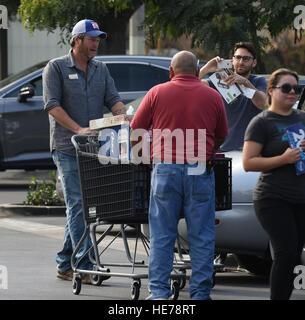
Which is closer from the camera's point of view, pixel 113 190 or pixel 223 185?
pixel 113 190

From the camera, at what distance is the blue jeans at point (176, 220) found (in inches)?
276

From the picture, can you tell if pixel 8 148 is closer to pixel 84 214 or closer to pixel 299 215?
pixel 84 214

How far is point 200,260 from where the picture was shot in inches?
280

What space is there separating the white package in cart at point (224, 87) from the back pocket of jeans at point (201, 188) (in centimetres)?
172

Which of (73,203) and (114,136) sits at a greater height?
(114,136)

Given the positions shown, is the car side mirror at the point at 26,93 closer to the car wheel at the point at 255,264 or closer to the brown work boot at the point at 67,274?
the car wheel at the point at 255,264

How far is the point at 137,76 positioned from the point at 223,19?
1.52 m

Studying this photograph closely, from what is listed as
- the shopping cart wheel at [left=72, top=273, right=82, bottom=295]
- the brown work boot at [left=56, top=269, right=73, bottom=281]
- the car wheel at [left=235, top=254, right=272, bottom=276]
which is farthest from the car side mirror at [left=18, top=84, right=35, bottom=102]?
the shopping cart wheel at [left=72, top=273, right=82, bottom=295]

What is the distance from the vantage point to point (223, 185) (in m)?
7.77

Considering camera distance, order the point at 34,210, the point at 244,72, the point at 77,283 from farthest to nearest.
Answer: the point at 34,210
the point at 244,72
the point at 77,283


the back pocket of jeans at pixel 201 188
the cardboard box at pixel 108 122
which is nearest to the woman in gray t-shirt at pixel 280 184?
the back pocket of jeans at pixel 201 188

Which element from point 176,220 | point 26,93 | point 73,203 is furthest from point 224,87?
point 26,93

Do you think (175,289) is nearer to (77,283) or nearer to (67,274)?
(77,283)
